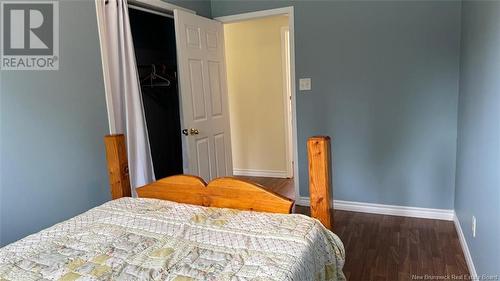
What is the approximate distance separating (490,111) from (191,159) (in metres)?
2.24

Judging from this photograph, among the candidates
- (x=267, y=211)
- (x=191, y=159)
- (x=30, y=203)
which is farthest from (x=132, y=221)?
(x=191, y=159)

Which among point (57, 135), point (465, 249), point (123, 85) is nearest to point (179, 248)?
point (57, 135)

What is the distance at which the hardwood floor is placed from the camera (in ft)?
7.60

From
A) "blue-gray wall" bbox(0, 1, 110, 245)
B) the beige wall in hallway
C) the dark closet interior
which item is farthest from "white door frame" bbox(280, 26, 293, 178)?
"blue-gray wall" bbox(0, 1, 110, 245)

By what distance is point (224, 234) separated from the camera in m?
1.41

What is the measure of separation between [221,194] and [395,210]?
7.19 ft

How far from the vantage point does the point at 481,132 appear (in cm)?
201

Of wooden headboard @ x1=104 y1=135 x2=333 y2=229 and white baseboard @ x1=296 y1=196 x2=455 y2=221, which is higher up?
wooden headboard @ x1=104 y1=135 x2=333 y2=229

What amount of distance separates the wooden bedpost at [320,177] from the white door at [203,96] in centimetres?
180

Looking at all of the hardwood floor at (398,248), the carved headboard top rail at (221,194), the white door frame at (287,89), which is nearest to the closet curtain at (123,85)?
the carved headboard top rail at (221,194)

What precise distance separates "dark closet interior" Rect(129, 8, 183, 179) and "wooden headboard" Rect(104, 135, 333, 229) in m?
1.62

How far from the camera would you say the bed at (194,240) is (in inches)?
46.6

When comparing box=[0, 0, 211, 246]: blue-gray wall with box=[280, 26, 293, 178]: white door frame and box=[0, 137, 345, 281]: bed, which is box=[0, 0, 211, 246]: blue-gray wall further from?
box=[280, 26, 293, 178]: white door frame

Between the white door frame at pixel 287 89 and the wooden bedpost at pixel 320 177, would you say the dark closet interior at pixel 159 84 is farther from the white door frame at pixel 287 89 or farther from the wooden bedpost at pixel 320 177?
the wooden bedpost at pixel 320 177
